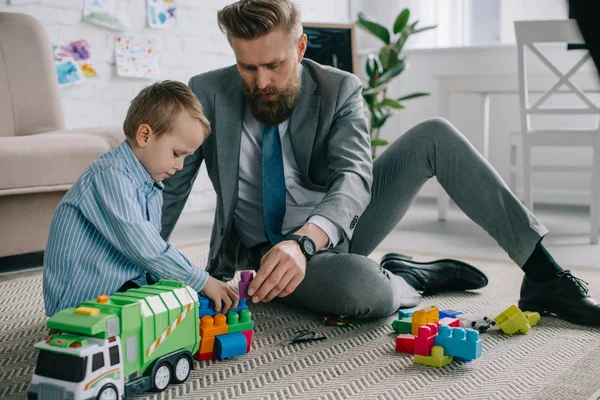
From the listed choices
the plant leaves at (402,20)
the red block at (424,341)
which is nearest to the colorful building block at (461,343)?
the red block at (424,341)

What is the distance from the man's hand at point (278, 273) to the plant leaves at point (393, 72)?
105 inches

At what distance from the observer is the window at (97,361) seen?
111cm

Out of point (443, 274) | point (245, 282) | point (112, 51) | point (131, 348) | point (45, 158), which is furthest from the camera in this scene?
point (112, 51)

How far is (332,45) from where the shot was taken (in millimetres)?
3672

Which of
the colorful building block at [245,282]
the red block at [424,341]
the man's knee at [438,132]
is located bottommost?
the red block at [424,341]

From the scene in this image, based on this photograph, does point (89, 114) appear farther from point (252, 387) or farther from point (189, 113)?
point (252, 387)

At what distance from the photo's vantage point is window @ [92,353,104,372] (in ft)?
3.63

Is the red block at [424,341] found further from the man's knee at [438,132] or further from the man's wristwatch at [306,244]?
the man's knee at [438,132]

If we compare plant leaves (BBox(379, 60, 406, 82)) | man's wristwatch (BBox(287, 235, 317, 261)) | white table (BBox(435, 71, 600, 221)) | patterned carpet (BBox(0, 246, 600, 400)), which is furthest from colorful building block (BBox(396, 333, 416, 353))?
plant leaves (BBox(379, 60, 406, 82))

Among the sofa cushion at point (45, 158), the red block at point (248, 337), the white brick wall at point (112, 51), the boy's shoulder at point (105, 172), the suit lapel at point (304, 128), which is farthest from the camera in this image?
the white brick wall at point (112, 51)

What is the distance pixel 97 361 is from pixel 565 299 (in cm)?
115

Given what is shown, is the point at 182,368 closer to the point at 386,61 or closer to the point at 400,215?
the point at 400,215

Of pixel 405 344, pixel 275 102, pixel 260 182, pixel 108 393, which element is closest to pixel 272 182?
pixel 260 182

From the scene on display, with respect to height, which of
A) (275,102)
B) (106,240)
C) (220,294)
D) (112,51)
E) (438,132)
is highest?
(112,51)
